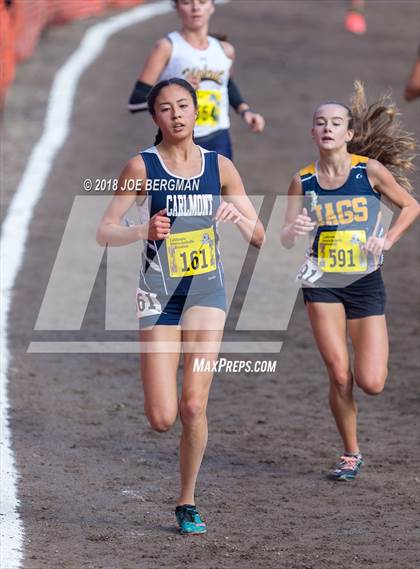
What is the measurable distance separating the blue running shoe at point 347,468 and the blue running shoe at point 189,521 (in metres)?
1.42

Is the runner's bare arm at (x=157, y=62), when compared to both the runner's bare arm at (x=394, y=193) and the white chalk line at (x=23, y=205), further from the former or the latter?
the runner's bare arm at (x=394, y=193)

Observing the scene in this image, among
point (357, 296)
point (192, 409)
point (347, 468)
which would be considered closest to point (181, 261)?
point (192, 409)

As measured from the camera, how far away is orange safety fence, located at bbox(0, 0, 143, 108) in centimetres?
2127

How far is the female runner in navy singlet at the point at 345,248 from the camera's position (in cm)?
835

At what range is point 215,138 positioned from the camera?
438 inches

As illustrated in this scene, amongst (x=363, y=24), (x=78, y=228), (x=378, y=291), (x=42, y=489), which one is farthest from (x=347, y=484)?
(x=363, y=24)

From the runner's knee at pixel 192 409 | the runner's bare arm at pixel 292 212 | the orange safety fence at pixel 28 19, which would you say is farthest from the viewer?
the orange safety fence at pixel 28 19

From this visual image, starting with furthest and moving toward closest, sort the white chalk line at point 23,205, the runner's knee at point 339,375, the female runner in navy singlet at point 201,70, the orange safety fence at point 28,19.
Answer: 1. the orange safety fence at point 28,19
2. the female runner in navy singlet at point 201,70
3. the runner's knee at point 339,375
4. the white chalk line at point 23,205

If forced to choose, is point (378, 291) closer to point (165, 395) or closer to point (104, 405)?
point (165, 395)

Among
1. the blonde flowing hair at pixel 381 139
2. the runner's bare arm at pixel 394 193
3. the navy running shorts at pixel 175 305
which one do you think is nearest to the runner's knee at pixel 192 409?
the navy running shorts at pixel 175 305

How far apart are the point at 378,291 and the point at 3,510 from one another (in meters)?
2.59

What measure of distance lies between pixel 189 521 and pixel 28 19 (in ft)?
64.0

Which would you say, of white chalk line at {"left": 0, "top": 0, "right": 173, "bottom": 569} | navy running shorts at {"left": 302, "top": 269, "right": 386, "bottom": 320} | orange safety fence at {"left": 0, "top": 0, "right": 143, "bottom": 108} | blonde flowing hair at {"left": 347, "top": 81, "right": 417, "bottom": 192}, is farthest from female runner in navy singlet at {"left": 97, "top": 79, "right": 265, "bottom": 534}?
orange safety fence at {"left": 0, "top": 0, "right": 143, "bottom": 108}

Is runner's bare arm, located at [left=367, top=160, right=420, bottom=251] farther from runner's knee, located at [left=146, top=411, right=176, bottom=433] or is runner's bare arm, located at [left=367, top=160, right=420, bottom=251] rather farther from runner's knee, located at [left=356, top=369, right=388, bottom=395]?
runner's knee, located at [left=146, top=411, right=176, bottom=433]
